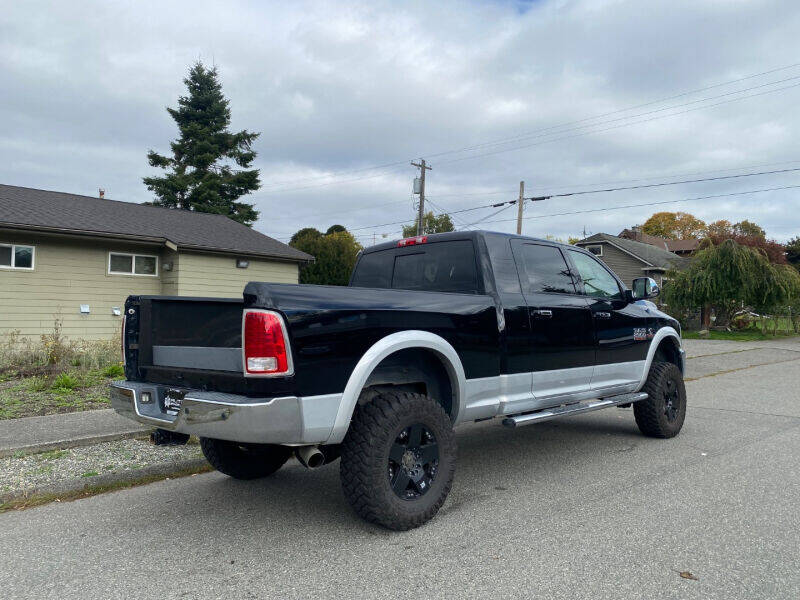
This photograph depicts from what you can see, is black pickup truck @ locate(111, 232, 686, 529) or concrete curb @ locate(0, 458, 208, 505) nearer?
black pickup truck @ locate(111, 232, 686, 529)

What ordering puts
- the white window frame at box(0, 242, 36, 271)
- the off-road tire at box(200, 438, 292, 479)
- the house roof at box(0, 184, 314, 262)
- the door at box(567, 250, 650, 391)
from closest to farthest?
the off-road tire at box(200, 438, 292, 479)
the door at box(567, 250, 650, 391)
the white window frame at box(0, 242, 36, 271)
the house roof at box(0, 184, 314, 262)

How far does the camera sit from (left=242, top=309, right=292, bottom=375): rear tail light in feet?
10.9

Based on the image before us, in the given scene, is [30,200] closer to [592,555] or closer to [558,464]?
[558,464]

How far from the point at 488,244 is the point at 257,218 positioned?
118 ft

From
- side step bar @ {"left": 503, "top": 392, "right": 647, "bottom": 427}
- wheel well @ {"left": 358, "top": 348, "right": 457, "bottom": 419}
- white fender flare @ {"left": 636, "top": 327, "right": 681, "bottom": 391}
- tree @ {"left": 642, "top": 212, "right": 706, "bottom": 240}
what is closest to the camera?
wheel well @ {"left": 358, "top": 348, "right": 457, "bottom": 419}

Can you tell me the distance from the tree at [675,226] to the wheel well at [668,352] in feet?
267

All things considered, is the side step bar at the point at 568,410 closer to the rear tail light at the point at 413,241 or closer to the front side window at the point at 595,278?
the front side window at the point at 595,278

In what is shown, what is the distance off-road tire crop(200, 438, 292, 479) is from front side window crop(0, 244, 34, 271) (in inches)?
455

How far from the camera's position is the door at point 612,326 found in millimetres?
5656

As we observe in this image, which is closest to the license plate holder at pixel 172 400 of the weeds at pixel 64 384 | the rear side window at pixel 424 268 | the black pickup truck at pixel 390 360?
the black pickup truck at pixel 390 360

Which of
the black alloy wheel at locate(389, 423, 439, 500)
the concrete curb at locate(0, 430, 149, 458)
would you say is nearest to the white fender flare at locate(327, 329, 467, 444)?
the black alloy wheel at locate(389, 423, 439, 500)

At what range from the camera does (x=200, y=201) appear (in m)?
37.4

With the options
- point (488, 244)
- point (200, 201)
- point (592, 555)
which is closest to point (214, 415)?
point (592, 555)

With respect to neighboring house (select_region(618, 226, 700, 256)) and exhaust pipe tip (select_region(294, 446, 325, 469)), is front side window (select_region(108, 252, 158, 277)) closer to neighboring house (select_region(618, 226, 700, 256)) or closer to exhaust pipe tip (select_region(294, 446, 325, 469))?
exhaust pipe tip (select_region(294, 446, 325, 469))
